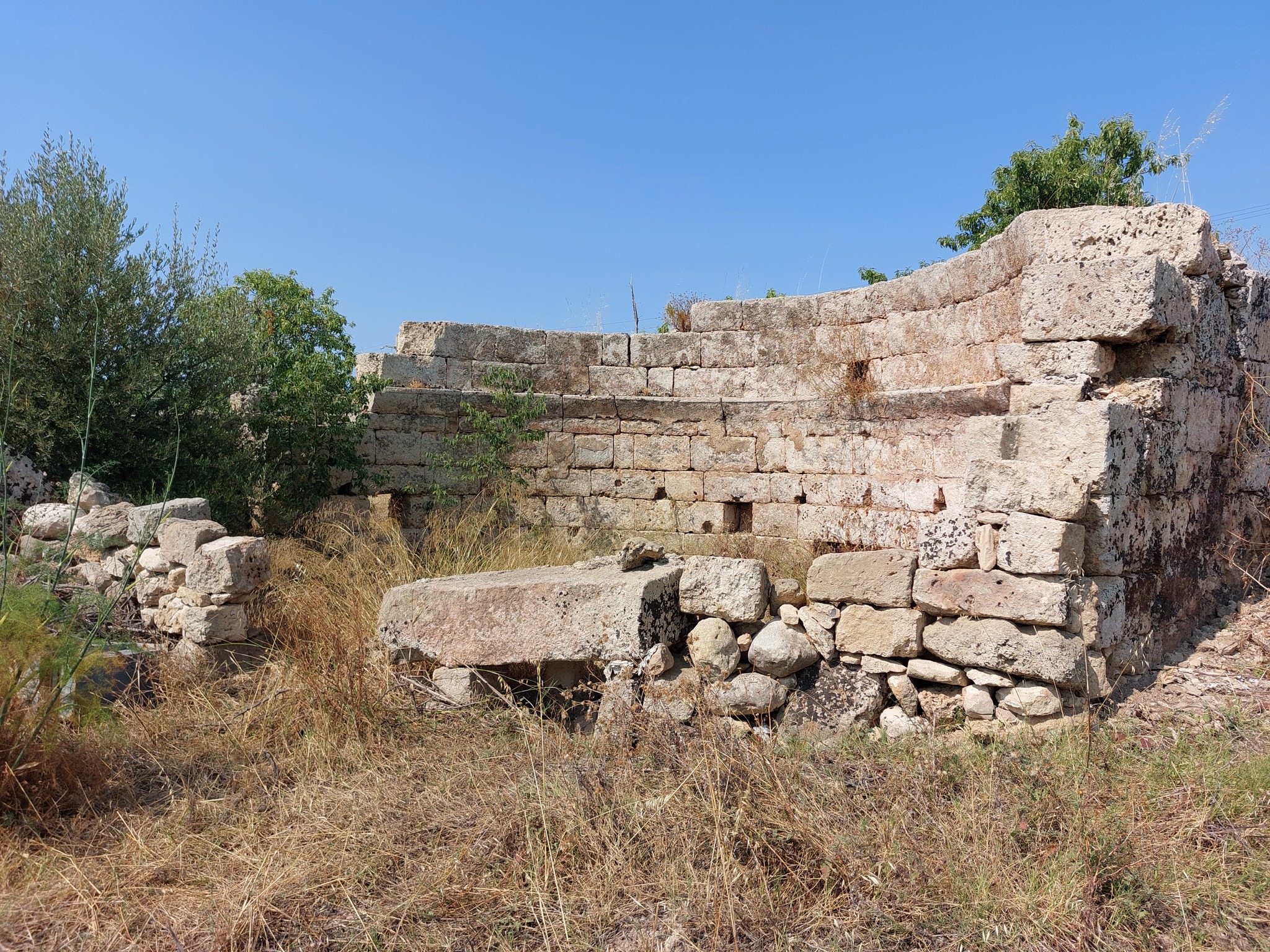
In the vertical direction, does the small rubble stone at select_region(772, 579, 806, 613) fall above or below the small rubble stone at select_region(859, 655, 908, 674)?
above

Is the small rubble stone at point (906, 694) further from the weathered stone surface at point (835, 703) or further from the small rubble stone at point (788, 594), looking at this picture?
the small rubble stone at point (788, 594)

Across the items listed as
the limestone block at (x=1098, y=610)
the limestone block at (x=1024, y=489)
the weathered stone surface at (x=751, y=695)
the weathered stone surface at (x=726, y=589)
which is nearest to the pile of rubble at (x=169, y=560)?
the weathered stone surface at (x=726, y=589)

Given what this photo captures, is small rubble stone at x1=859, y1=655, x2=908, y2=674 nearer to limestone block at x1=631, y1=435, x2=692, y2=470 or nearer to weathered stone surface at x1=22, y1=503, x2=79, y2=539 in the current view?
limestone block at x1=631, y1=435, x2=692, y2=470

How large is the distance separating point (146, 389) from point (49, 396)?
2.81 feet

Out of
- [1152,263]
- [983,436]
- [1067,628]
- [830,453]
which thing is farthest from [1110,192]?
[1067,628]

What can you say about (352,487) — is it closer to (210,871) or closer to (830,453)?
(830,453)

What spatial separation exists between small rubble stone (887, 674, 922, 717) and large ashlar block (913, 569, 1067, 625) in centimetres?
36

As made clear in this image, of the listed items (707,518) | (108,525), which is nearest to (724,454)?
(707,518)

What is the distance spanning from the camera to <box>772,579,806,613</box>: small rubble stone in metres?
4.31

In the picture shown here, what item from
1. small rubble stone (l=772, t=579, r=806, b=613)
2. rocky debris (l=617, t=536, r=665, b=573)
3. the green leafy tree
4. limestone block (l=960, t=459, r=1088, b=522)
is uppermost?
the green leafy tree

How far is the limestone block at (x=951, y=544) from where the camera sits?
4.09 m

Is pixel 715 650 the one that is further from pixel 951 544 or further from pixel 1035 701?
pixel 1035 701

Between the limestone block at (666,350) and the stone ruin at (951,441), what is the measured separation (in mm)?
26

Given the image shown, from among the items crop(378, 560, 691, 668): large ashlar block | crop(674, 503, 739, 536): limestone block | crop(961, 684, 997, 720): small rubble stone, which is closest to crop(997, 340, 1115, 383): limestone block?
crop(961, 684, 997, 720): small rubble stone
